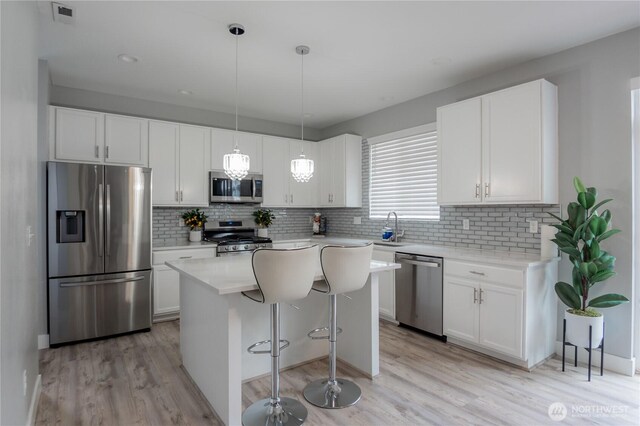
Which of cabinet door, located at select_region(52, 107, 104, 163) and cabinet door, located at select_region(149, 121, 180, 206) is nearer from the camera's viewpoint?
cabinet door, located at select_region(52, 107, 104, 163)

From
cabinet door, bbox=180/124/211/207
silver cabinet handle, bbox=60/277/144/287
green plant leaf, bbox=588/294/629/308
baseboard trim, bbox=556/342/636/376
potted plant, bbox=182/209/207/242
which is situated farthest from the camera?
potted plant, bbox=182/209/207/242

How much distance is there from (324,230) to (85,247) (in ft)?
11.4

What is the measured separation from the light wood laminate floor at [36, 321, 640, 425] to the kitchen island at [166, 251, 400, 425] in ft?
0.45

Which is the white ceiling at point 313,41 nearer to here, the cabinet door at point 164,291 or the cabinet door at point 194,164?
the cabinet door at point 194,164

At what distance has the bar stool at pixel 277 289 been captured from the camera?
1.92 metres

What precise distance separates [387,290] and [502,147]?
196 cm

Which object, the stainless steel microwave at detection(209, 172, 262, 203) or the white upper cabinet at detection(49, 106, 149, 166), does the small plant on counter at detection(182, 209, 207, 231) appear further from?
the white upper cabinet at detection(49, 106, 149, 166)

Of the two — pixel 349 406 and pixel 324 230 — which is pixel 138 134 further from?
pixel 349 406

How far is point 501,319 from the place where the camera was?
9.65 ft

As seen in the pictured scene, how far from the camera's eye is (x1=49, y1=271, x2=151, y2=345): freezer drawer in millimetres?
3338

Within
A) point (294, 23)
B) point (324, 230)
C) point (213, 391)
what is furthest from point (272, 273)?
point (324, 230)

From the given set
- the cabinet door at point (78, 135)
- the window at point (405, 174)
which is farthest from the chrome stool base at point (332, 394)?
the cabinet door at point (78, 135)

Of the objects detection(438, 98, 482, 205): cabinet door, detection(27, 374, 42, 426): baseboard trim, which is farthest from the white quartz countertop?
detection(438, 98, 482, 205): cabinet door

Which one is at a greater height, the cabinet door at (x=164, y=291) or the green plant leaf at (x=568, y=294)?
the green plant leaf at (x=568, y=294)
